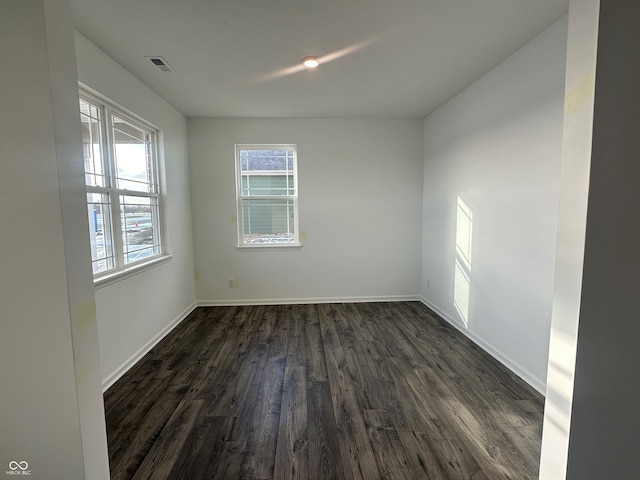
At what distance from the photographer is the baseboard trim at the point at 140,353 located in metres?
2.23

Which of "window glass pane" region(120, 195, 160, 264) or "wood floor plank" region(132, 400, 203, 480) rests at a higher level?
"window glass pane" region(120, 195, 160, 264)

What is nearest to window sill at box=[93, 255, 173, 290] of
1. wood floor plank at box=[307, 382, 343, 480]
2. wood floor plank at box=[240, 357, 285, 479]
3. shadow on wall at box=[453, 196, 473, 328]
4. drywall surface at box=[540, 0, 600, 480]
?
wood floor plank at box=[240, 357, 285, 479]

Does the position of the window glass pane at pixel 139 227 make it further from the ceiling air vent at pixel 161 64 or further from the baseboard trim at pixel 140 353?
the ceiling air vent at pixel 161 64

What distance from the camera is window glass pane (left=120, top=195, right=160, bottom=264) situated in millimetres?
2639

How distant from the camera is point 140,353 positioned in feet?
8.78

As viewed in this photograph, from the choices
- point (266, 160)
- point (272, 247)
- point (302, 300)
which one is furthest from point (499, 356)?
point (266, 160)

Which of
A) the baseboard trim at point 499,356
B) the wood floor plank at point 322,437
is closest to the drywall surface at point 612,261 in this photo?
the wood floor plank at point 322,437

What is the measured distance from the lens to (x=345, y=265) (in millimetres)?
4211

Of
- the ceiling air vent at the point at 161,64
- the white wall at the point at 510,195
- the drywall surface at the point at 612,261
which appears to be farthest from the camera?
the ceiling air vent at the point at 161,64

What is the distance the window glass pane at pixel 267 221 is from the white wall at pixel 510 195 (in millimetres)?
2189

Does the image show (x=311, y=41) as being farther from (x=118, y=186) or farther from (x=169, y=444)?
(x=169, y=444)

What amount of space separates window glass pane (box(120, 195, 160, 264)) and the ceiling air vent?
1192 millimetres

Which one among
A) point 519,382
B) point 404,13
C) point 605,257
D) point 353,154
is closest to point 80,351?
point 605,257

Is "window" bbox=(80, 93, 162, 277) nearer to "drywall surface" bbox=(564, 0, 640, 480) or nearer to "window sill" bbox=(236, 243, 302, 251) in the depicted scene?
"window sill" bbox=(236, 243, 302, 251)
